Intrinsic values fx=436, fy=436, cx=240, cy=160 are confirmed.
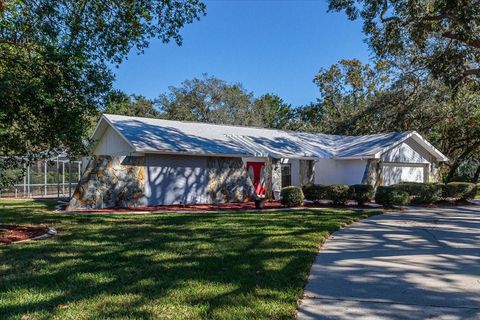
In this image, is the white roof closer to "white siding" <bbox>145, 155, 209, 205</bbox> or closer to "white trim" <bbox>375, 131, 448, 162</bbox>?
"white trim" <bbox>375, 131, 448, 162</bbox>

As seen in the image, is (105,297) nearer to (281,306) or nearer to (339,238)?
(281,306)

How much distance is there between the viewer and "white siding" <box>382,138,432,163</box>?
78.2 ft

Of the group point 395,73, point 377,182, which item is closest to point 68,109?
point 377,182

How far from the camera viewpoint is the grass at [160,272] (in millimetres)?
4607

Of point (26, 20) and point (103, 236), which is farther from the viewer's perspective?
point (26, 20)

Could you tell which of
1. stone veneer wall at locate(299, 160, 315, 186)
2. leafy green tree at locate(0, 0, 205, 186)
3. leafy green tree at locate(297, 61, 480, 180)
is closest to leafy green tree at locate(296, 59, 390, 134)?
leafy green tree at locate(297, 61, 480, 180)

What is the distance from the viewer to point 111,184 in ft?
56.7

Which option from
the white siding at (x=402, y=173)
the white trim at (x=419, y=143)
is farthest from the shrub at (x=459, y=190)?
the white siding at (x=402, y=173)

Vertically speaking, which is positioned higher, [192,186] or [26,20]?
[26,20]

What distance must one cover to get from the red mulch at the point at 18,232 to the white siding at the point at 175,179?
7577mm

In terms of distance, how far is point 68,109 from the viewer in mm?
9430

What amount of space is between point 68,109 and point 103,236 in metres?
2.86

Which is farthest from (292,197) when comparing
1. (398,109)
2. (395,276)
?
(398,109)

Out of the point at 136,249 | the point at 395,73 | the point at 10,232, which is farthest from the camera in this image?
the point at 395,73
